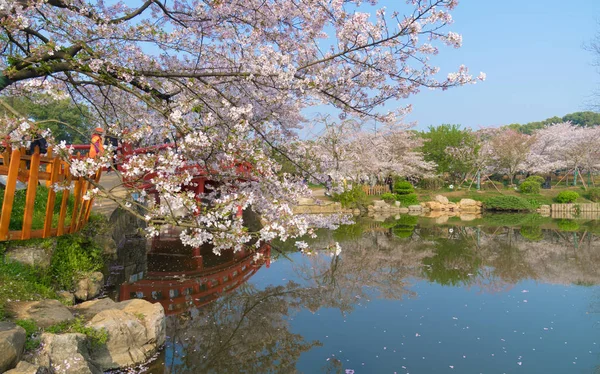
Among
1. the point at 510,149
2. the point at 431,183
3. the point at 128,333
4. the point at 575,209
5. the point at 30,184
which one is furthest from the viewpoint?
the point at 431,183

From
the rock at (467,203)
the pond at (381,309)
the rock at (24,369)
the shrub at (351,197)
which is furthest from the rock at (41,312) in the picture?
the rock at (467,203)

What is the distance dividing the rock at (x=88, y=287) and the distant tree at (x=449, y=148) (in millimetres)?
26061

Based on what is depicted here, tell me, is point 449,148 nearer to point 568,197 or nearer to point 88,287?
point 568,197

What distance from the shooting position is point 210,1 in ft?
14.5

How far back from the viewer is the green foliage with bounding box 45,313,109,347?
13.5ft

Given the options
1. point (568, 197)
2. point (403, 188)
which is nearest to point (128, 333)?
point (403, 188)

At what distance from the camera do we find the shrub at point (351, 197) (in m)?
21.6

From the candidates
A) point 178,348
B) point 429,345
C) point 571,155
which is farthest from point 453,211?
point 178,348

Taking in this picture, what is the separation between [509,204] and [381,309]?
20.4 meters

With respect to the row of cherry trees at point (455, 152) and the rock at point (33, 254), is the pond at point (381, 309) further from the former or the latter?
the row of cherry trees at point (455, 152)

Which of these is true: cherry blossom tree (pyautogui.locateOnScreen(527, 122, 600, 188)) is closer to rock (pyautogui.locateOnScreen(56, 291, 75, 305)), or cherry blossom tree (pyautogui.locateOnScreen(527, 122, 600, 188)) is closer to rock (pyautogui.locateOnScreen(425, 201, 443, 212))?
rock (pyautogui.locateOnScreen(425, 201, 443, 212))

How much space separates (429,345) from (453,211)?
66.4 feet

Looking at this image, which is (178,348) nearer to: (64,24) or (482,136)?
(64,24)

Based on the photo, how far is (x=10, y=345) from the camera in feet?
10.2
